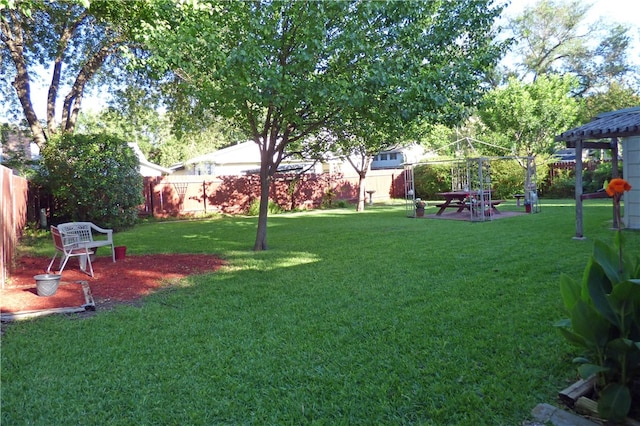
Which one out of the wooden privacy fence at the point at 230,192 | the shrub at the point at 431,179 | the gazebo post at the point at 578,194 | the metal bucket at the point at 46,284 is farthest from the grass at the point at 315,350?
the shrub at the point at 431,179

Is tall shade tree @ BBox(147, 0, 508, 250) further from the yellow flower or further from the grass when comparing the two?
the yellow flower

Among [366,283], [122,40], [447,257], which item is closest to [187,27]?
[366,283]

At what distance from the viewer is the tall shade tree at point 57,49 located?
1269 cm

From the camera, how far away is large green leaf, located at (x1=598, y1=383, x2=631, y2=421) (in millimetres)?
2336

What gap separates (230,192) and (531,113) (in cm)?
1411

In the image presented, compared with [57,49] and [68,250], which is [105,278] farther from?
[57,49]

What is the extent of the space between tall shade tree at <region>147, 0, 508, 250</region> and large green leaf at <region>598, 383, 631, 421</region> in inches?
216

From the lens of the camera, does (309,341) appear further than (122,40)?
No

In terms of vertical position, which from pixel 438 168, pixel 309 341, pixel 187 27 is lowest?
pixel 309 341

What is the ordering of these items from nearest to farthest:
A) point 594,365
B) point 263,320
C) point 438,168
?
point 594,365 < point 263,320 < point 438,168

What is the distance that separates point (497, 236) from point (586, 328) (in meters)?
7.42

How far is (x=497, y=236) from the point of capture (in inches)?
378

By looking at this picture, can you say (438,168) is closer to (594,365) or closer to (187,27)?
(187,27)

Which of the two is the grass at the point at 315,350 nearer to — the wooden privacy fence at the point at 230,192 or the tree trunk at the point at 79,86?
the tree trunk at the point at 79,86
